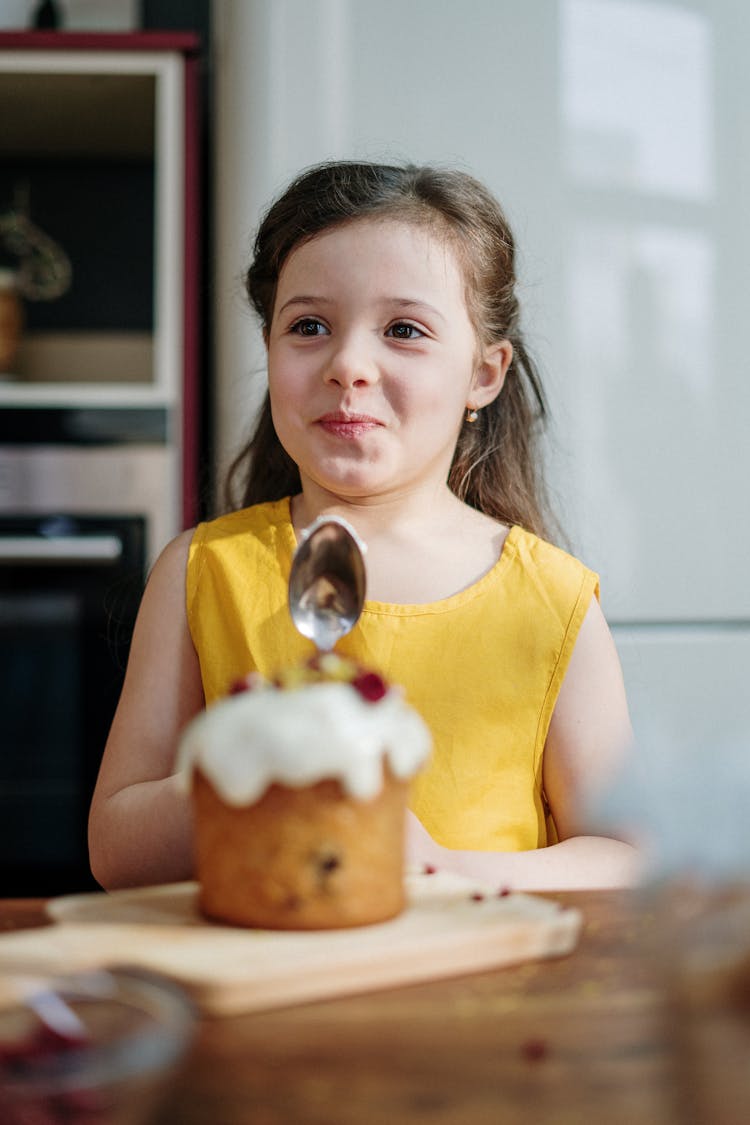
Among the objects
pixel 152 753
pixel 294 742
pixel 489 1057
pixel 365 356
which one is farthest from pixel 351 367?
pixel 489 1057

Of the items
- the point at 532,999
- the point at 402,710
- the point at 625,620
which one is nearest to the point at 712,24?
the point at 625,620

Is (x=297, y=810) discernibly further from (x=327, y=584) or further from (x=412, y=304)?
(x=412, y=304)

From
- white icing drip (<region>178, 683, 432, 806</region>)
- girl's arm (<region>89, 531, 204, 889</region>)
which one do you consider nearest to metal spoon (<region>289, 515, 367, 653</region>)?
girl's arm (<region>89, 531, 204, 889</region>)

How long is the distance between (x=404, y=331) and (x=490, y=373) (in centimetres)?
19

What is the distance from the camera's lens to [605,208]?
2.06 m

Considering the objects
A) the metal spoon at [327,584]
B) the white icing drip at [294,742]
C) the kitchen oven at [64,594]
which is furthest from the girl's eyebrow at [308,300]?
the kitchen oven at [64,594]

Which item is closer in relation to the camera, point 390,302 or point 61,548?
point 390,302

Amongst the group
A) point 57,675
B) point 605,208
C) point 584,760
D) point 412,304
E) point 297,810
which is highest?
point 605,208

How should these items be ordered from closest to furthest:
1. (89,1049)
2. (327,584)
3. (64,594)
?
1. (89,1049)
2. (327,584)
3. (64,594)

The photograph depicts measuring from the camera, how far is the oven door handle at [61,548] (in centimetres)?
211

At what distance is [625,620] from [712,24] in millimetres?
989

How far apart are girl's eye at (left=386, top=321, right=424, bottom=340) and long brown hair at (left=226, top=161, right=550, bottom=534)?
10 cm

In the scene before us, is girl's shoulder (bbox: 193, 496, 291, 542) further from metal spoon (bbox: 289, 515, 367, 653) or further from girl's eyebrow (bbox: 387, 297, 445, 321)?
metal spoon (bbox: 289, 515, 367, 653)

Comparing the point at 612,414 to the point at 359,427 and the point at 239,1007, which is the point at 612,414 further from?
the point at 239,1007
